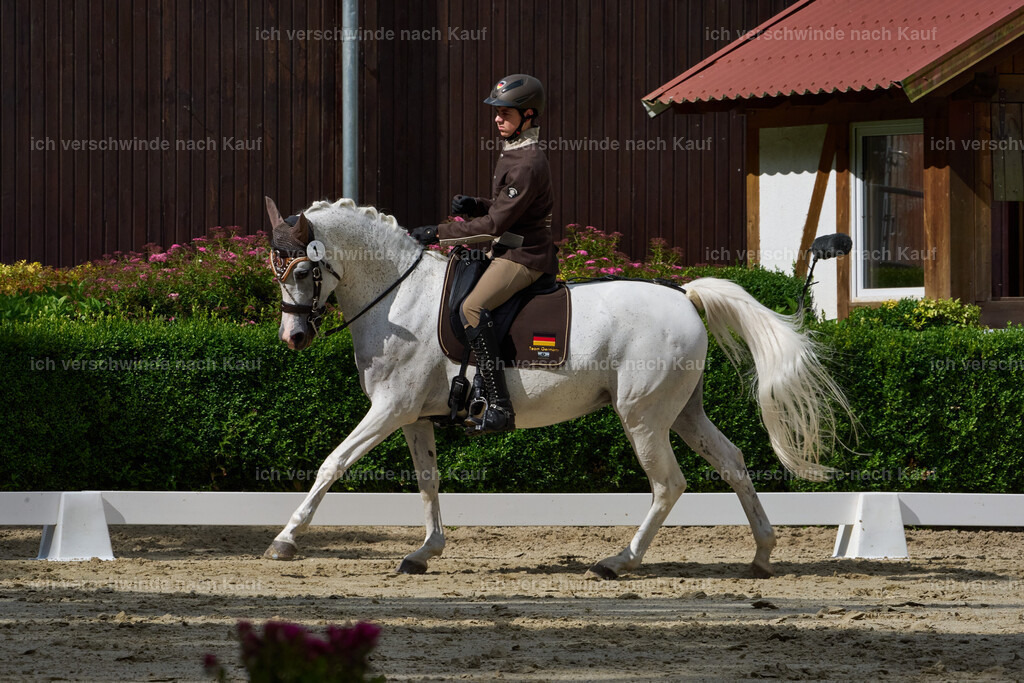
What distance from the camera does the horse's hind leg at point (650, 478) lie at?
7051 millimetres

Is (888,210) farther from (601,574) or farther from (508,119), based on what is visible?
(601,574)

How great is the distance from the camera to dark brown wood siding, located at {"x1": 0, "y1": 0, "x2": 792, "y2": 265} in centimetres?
1485

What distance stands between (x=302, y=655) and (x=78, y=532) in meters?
5.31

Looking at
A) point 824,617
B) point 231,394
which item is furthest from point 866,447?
point 231,394

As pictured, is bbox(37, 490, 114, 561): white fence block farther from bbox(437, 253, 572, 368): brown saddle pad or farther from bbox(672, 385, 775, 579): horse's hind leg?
bbox(672, 385, 775, 579): horse's hind leg

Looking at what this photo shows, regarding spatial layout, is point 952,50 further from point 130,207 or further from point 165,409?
point 130,207

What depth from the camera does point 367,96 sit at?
49.6 feet

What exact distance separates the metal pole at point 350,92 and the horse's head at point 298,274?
297 inches

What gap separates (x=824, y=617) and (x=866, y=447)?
10.9 ft

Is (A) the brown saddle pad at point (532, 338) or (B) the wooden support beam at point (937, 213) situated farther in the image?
(B) the wooden support beam at point (937, 213)

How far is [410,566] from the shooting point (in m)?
7.09

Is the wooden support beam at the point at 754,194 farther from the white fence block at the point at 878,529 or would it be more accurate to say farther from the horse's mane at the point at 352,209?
the horse's mane at the point at 352,209

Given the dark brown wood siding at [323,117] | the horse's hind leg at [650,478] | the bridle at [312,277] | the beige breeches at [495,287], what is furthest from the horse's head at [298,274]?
the dark brown wood siding at [323,117]

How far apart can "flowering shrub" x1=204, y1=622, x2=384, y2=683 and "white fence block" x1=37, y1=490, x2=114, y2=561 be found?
5.17m
